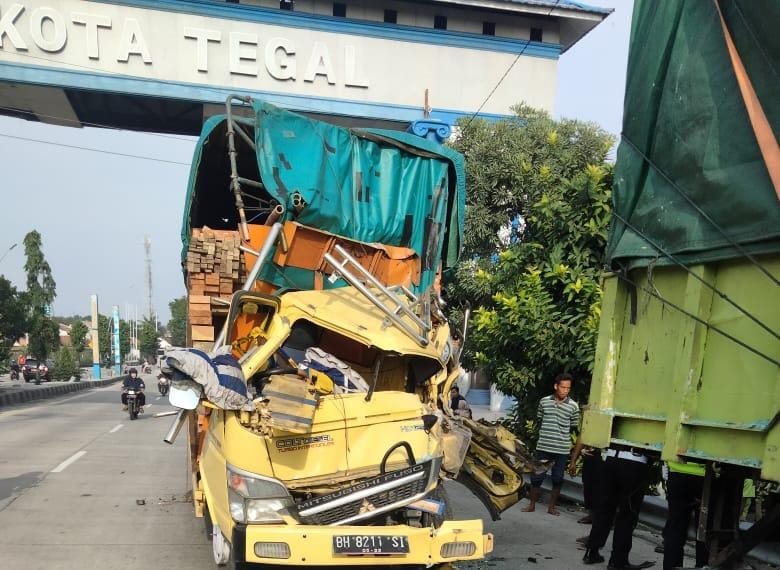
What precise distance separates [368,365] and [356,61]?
1502 centimetres

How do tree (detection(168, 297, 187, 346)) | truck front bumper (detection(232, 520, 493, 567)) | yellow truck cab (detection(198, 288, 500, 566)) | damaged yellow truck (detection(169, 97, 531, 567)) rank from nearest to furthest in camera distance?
truck front bumper (detection(232, 520, 493, 567)) → yellow truck cab (detection(198, 288, 500, 566)) → damaged yellow truck (detection(169, 97, 531, 567)) → tree (detection(168, 297, 187, 346))

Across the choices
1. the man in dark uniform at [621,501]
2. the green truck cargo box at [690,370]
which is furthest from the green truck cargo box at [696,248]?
the man in dark uniform at [621,501]

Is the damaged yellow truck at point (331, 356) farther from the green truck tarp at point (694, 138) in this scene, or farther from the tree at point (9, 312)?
the tree at point (9, 312)

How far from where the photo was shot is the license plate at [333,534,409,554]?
149 inches

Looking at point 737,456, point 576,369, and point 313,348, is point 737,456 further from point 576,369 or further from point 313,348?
point 576,369

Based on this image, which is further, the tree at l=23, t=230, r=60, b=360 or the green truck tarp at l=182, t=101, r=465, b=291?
the tree at l=23, t=230, r=60, b=360

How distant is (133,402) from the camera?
58.2ft

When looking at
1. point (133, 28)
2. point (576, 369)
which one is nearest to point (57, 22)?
point (133, 28)

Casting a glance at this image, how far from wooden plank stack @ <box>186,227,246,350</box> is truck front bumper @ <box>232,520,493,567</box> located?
1948 mm

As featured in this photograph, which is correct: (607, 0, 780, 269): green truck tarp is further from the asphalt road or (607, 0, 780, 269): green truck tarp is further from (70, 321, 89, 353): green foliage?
(70, 321, 89, 353): green foliage

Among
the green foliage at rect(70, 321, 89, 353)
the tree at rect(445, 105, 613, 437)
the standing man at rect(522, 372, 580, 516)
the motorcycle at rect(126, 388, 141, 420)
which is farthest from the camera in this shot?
the green foliage at rect(70, 321, 89, 353)

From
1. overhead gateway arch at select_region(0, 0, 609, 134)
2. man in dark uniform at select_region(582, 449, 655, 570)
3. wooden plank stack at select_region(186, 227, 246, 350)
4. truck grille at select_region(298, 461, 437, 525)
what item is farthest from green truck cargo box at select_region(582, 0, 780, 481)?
overhead gateway arch at select_region(0, 0, 609, 134)

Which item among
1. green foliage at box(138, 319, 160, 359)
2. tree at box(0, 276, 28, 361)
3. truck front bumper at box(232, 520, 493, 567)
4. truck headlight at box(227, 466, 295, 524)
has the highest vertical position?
truck headlight at box(227, 466, 295, 524)

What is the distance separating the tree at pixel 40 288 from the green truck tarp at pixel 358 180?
3603 cm
